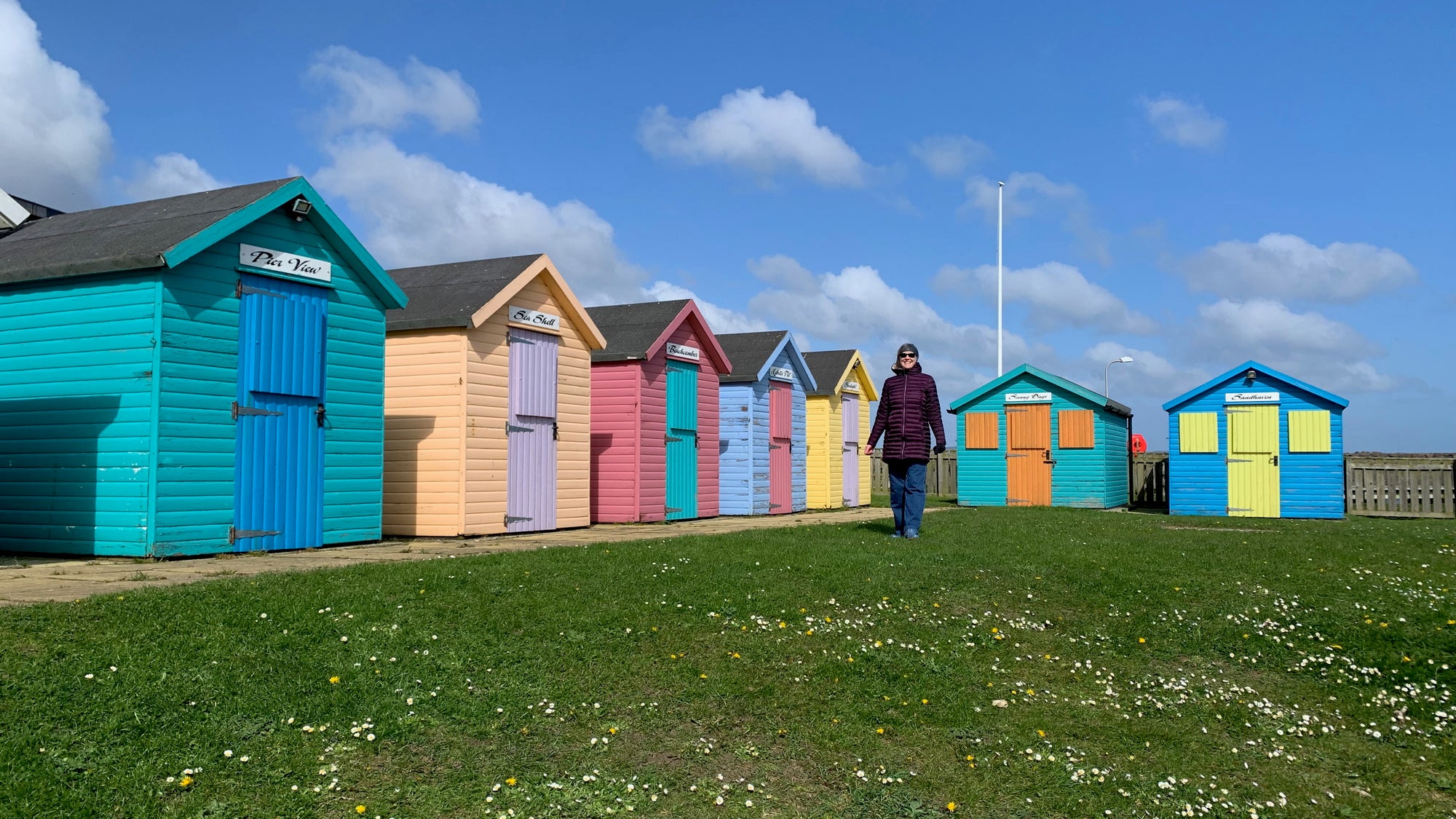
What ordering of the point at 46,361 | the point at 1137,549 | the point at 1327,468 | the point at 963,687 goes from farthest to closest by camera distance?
the point at 1327,468 < the point at 1137,549 < the point at 46,361 < the point at 963,687

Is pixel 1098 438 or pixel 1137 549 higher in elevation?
pixel 1098 438

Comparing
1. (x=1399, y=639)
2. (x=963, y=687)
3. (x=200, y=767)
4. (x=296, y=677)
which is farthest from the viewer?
(x=1399, y=639)

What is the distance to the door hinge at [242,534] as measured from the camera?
12.9m

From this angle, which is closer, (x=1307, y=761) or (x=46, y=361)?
(x=1307, y=761)

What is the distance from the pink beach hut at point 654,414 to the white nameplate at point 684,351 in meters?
0.02

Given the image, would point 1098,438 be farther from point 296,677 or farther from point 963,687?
point 296,677

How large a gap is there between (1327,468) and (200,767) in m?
27.2

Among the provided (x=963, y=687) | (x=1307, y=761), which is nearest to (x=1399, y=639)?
(x=1307, y=761)

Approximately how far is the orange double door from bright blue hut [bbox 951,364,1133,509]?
A: 20mm

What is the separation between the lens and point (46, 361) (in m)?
13.0

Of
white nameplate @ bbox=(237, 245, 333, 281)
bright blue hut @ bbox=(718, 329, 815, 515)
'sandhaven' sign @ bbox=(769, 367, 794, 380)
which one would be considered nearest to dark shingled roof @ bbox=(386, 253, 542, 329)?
white nameplate @ bbox=(237, 245, 333, 281)

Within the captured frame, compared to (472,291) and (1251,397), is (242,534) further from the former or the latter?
(1251,397)

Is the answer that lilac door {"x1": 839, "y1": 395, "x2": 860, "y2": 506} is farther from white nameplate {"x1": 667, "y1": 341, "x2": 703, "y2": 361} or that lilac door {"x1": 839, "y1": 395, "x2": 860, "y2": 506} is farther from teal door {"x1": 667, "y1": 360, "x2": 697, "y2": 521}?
teal door {"x1": 667, "y1": 360, "x2": 697, "y2": 521}

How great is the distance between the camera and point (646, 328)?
71.1 ft
